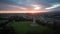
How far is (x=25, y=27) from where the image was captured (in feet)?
3.15

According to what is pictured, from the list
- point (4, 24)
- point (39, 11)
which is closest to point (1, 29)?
point (4, 24)

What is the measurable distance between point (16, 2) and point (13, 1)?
0.11 ft

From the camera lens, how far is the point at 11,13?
959mm

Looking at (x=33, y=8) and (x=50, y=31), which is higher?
(x=33, y=8)

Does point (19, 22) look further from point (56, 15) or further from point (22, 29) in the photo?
point (56, 15)

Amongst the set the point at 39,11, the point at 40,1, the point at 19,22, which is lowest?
the point at 19,22

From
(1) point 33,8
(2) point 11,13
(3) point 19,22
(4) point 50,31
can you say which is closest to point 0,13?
(2) point 11,13

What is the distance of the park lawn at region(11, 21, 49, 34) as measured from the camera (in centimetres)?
96

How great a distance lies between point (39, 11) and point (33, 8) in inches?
2.7

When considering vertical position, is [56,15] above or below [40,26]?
above

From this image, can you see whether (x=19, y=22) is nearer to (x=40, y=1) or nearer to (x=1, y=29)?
(x=1, y=29)

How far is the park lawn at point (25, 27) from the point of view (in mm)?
959

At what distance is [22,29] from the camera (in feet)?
3.17

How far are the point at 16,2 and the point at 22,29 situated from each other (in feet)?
0.95
